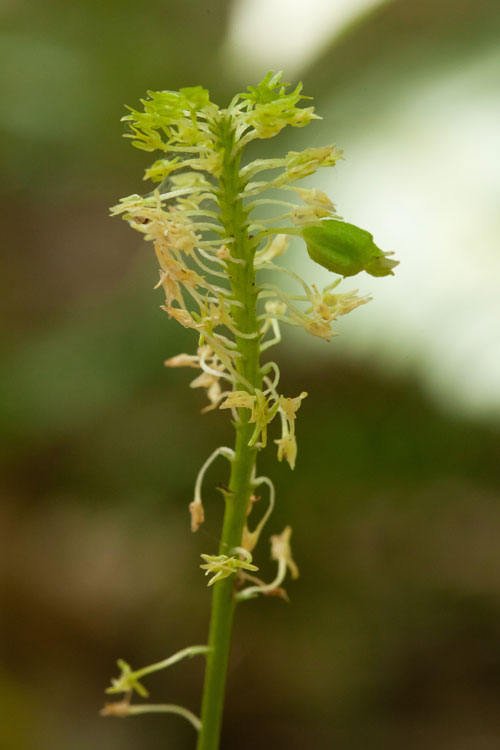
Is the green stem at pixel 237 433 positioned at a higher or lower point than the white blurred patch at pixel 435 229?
lower

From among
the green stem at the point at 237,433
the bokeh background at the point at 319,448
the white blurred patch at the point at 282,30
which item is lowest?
the green stem at the point at 237,433

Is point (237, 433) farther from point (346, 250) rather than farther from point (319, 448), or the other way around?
point (319, 448)

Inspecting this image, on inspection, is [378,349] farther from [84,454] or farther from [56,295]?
[56,295]

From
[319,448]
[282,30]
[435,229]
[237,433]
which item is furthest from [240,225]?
[282,30]

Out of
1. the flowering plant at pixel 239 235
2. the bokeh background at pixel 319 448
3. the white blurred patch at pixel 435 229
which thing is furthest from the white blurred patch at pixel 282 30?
the flowering plant at pixel 239 235

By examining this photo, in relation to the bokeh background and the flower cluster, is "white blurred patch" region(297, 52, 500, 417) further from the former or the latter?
the flower cluster

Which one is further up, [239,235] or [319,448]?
[319,448]

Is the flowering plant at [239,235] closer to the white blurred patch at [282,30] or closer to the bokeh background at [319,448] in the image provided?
the bokeh background at [319,448]
